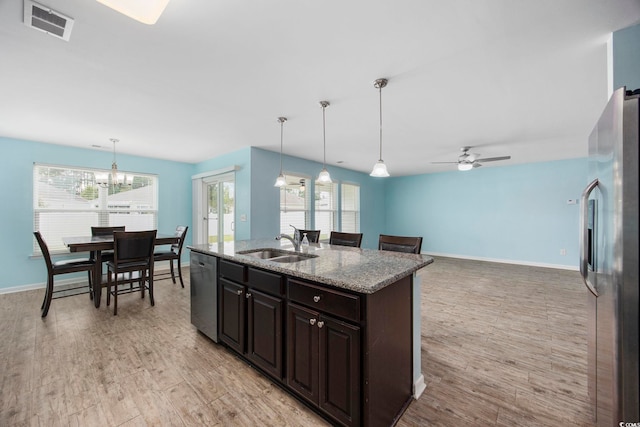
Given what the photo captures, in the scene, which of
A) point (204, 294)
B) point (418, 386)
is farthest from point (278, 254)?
point (418, 386)

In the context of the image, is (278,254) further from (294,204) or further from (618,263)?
(294,204)

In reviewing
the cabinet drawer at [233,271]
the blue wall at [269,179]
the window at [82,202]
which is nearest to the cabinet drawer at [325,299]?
the cabinet drawer at [233,271]

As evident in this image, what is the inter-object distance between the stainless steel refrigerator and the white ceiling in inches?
39.0

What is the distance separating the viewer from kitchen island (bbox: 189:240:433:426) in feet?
4.35

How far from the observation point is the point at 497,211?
6.45 meters

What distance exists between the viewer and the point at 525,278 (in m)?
4.87

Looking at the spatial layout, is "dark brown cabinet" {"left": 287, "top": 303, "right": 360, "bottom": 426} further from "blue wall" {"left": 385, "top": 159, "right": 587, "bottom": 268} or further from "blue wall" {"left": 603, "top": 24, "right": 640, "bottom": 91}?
"blue wall" {"left": 385, "top": 159, "right": 587, "bottom": 268}

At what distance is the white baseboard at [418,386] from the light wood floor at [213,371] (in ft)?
0.14

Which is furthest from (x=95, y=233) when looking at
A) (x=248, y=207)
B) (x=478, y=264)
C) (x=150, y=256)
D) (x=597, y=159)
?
(x=478, y=264)

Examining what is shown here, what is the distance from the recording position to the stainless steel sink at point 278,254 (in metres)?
2.31

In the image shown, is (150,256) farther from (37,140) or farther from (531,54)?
(531,54)

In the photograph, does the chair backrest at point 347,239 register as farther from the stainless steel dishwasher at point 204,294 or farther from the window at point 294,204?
the window at point 294,204

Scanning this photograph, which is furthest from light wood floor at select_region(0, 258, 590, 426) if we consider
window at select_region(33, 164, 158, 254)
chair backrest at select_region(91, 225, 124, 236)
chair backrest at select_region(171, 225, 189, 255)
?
window at select_region(33, 164, 158, 254)

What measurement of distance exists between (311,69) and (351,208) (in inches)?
206
